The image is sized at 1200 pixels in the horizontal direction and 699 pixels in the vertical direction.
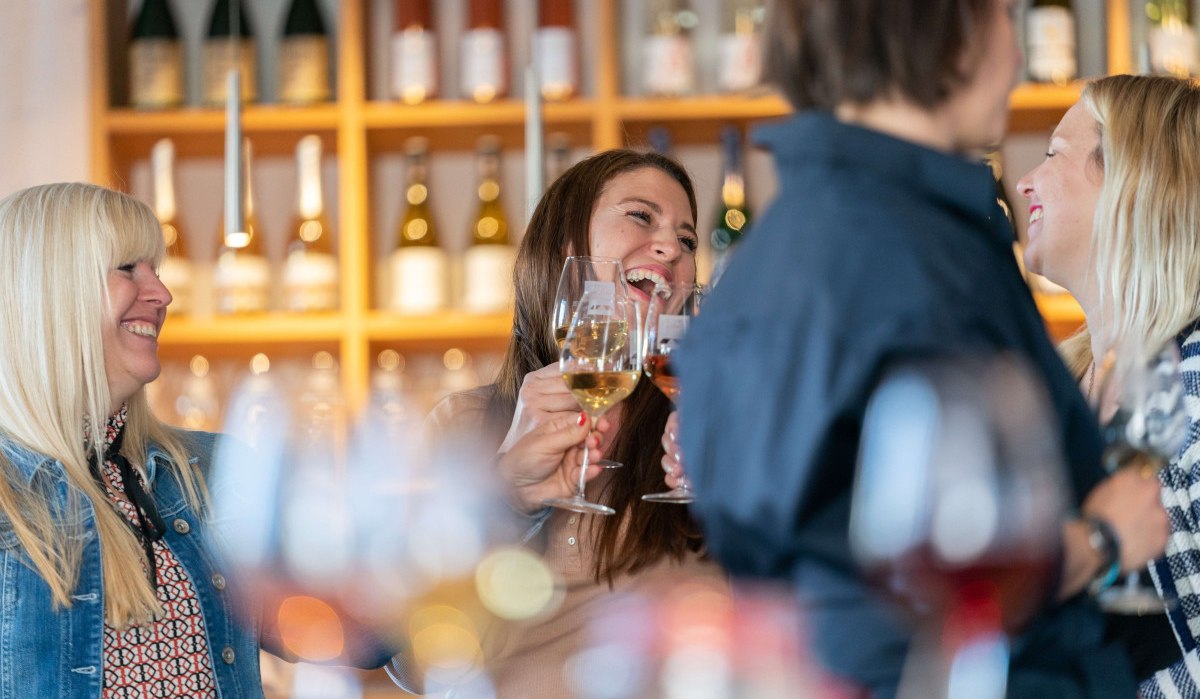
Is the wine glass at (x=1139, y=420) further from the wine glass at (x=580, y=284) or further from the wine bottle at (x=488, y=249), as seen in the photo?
the wine bottle at (x=488, y=249)

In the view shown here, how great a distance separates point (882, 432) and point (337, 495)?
0.65 m

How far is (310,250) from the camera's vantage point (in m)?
2.48

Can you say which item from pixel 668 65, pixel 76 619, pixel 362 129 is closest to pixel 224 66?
pixel 362 129

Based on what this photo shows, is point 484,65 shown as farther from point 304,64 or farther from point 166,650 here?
point 166,650

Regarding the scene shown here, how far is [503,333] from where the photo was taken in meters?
2.30

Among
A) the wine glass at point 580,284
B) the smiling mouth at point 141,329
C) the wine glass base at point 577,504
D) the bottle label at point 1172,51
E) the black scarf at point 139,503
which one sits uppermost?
the bottle label at point 1172,51

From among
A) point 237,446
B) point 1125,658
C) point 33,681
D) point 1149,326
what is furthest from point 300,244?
point 1125,658

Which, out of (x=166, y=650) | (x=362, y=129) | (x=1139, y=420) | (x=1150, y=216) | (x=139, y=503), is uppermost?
(x=362, y=129)

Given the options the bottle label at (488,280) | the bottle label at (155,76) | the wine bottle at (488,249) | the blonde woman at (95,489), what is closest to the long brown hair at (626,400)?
the blonde woman at (95,489)

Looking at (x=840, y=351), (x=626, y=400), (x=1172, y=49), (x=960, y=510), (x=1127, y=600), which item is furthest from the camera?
(x=1172, y=49)

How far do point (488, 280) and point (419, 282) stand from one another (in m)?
0.12

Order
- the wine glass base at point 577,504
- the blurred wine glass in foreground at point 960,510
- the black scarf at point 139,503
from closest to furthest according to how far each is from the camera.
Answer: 1. the blurred wine glass in foreground at point 960,510
2. the wine glass base at point 577,504
3. the black scarf at point 139,503

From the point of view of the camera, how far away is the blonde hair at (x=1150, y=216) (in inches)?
51.8

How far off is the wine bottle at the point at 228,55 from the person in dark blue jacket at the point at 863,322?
1816mm
